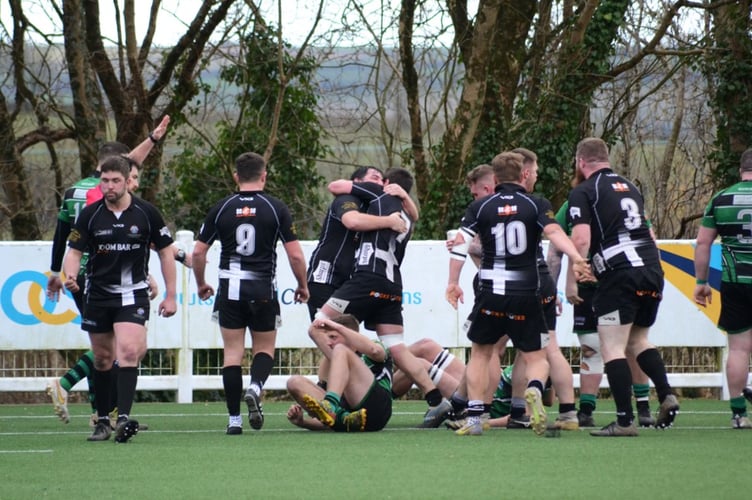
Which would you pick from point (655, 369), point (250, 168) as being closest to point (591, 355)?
point (655, 369)

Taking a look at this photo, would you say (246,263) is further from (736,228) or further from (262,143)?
(262,143)

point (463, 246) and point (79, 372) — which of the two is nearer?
point (463, 246)

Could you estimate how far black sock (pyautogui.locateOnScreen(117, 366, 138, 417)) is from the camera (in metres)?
8.91

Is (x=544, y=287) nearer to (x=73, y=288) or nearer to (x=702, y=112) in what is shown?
(x=73, y=288)

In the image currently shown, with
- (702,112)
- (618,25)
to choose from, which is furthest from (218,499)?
(702,112)

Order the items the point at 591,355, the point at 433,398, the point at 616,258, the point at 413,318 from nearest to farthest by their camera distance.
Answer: the point at 616,258, the point at 591,355, the point at 433,398, the point at 413,318

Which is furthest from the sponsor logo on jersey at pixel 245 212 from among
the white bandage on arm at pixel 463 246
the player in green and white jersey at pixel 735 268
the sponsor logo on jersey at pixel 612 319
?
the player in green and white jersey at pixel 735 268

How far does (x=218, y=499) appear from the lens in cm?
595

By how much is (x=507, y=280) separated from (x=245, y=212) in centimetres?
203

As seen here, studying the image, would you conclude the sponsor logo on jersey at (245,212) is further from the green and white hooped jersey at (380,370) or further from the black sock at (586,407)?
the black sock at (586,407)

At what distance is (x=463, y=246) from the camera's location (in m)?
9.26

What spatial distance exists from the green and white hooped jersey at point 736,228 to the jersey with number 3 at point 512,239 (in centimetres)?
168

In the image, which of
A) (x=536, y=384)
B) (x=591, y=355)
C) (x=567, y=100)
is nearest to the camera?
(x=536, y=384)

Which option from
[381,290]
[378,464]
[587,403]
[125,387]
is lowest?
[378,464]
